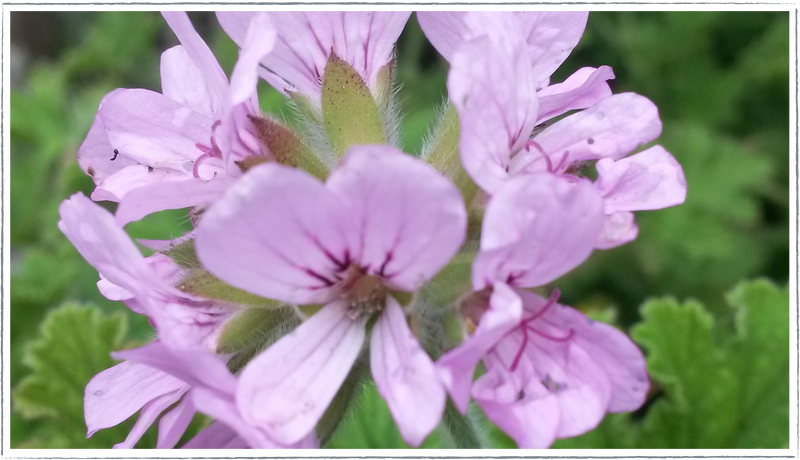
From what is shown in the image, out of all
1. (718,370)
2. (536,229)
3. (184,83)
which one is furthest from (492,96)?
(718,370)

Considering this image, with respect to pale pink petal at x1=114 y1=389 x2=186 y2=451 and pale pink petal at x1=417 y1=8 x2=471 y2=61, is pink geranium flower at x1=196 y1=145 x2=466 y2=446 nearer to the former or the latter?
pale pink petal at x1=114 y1=389 x2=186 y2=451

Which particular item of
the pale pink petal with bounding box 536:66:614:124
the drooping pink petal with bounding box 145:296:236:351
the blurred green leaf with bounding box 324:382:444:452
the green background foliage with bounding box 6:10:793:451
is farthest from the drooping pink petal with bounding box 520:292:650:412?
the blurred green leaf with bounding box 324:382:444:452

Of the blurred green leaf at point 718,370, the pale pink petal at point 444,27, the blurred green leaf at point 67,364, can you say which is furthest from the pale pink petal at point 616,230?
the blurred green leaf at point 67,364

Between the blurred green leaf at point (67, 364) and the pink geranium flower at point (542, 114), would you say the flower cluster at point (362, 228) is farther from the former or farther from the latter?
the blurred green leaf at point (67, 364)

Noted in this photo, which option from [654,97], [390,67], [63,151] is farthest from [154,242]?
[654,97]

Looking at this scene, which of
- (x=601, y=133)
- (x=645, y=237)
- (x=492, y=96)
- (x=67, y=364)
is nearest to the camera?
(x=492, y=96)

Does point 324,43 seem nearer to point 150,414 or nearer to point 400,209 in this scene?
point 400,209

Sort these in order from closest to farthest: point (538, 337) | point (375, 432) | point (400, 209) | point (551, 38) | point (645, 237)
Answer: point (400, 209)
point (538, 337)
point (551, 38)
point (375, 432)
point (645, 237)
